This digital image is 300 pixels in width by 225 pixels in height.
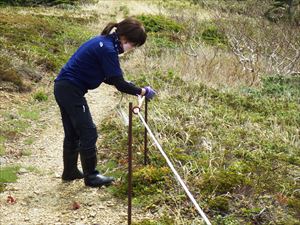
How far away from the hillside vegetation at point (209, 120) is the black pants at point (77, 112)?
26.1 inches

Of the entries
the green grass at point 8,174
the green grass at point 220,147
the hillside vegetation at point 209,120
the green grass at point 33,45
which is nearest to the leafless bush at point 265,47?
the hillside vegetation at point 209,120

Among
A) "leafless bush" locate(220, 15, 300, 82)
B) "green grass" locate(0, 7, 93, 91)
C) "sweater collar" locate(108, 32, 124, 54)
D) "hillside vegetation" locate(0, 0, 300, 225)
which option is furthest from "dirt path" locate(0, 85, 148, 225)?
"leafless bush" locate(220, 15, 300, 82)

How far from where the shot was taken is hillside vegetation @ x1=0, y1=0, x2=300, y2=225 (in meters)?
4.88

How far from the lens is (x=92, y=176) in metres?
5.27

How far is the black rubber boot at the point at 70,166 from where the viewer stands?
5.34m

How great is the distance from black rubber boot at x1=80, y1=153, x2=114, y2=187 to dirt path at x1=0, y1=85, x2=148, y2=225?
0.26 ft

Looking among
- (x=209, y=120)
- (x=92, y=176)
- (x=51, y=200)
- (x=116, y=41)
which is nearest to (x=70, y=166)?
(x=92, y=176)

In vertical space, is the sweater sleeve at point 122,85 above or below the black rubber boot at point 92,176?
above

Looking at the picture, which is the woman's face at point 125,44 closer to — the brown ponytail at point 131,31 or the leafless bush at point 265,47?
the brown ponytail at point 131,31

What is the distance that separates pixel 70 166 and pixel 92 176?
1.14 ft

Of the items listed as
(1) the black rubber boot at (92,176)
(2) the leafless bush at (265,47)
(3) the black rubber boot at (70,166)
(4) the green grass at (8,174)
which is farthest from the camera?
(2) the leafless bush at (265,47)

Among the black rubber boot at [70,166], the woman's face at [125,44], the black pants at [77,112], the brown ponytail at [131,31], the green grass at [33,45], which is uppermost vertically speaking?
the brown ponytail at [131,31]

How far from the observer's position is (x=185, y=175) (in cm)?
523

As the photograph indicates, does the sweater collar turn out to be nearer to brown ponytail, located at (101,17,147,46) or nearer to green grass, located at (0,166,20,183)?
brown ponytail, located at (101,17,147,46)
